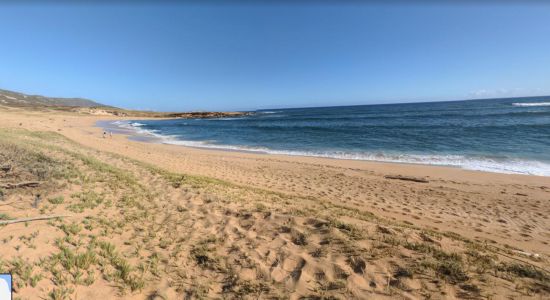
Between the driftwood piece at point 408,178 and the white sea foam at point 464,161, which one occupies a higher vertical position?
the white sea foam at point 464,161

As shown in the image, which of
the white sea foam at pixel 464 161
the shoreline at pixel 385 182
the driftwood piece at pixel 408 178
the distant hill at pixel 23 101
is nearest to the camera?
the shoreline at pixel 385 182

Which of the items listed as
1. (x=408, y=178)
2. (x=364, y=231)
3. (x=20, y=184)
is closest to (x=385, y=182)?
(x=408, y=178)

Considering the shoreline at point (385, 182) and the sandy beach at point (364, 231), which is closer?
the sandy beach at point (364, 231)

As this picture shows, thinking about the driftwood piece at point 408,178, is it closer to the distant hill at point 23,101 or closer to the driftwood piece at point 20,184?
the driftwood piece at point 20,184

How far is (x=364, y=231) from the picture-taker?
13.8 feet

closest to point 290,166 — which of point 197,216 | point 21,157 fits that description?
point 197,216

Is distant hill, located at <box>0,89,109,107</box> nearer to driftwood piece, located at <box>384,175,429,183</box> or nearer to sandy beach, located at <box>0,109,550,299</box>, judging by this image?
sandy beach, located at <box>0,109,550,299</box>

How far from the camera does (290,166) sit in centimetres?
1313

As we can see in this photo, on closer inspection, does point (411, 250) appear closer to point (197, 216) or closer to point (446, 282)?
point (446, 282)

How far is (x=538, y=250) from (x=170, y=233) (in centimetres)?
805

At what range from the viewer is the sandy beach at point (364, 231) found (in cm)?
295

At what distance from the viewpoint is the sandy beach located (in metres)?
2.95

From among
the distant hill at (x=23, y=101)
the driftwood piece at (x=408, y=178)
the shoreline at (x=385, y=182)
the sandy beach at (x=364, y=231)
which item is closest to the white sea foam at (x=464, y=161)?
the shoreline at (x=385, y=182)

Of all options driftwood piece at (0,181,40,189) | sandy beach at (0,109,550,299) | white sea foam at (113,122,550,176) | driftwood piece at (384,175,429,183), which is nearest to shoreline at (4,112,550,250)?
sandy beach at (0,109,550,299)
